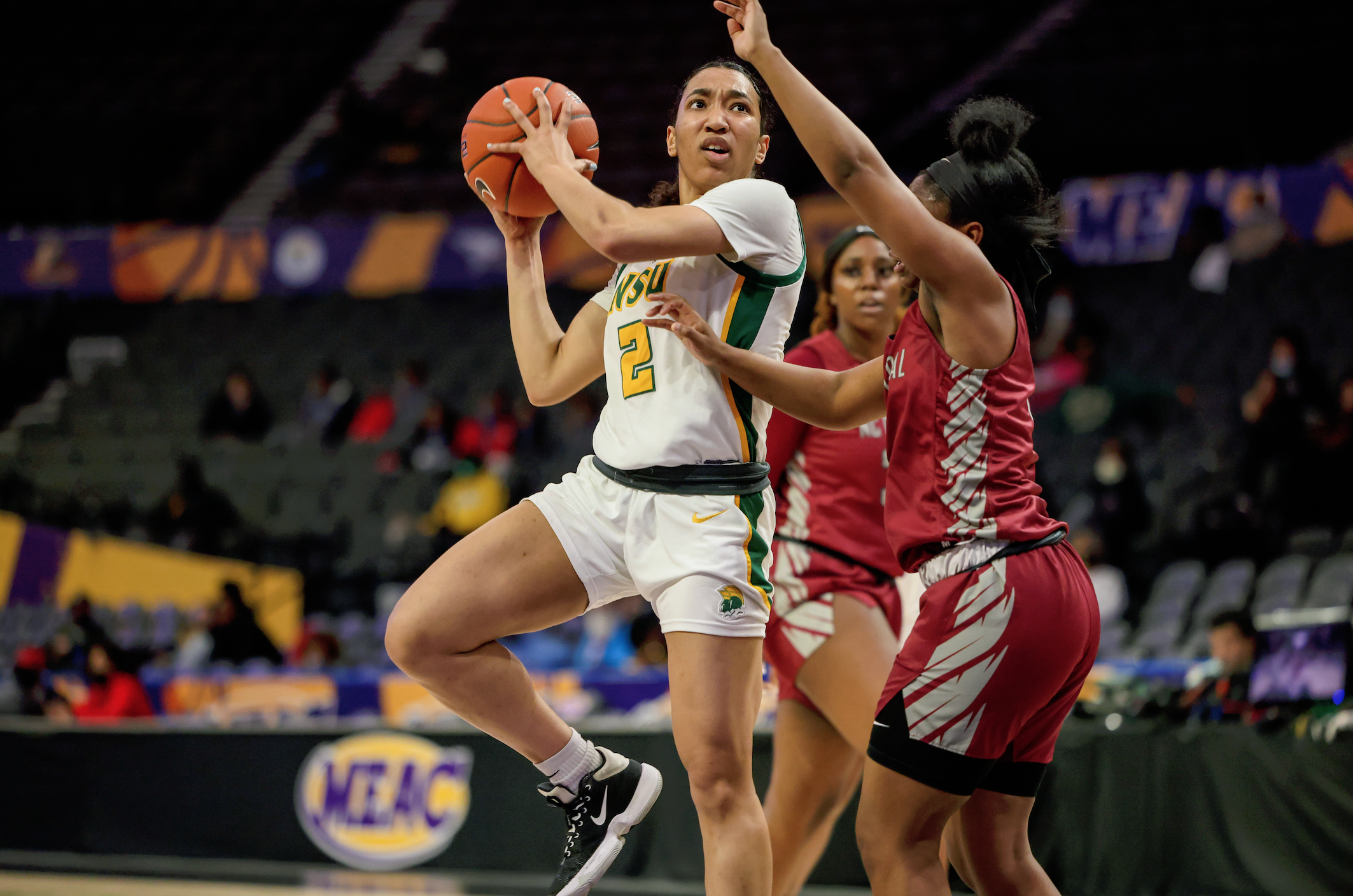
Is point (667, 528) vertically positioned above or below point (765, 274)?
below

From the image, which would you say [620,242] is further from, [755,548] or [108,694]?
[108,694]

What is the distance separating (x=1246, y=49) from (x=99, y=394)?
505 inches

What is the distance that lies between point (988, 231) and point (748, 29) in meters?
0.68

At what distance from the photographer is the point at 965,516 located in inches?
112

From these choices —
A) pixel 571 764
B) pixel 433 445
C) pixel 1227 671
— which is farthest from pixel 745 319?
pixel 433 445

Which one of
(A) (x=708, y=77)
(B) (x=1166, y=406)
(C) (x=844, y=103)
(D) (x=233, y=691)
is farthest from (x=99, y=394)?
(A) (x=708, y=77)

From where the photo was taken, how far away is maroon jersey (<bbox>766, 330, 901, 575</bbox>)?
13.5ft

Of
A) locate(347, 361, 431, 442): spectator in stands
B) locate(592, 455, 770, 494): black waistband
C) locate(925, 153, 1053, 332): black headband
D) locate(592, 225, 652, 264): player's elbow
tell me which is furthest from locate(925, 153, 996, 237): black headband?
locate(347, 361, 431, 442): spectator in stands

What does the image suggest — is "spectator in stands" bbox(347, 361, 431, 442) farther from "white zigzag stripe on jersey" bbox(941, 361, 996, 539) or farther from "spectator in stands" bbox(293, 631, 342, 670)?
"white zigzag stripe on jersey" bbox(941, 361, 996, 539)

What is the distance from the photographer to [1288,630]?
586 centimetres

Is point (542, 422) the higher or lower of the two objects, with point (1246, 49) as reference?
lower

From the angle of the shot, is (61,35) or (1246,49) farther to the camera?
(61,35)

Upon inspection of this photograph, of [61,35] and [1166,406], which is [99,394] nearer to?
[61,35]

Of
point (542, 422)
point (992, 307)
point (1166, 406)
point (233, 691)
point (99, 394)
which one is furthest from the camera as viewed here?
point (99, 394)
